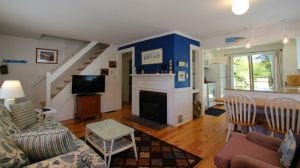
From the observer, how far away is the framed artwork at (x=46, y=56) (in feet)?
15.0

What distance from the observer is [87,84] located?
4.57m

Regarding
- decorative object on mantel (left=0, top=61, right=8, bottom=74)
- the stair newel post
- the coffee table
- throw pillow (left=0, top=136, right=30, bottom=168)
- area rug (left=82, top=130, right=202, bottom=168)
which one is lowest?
area rug (left=82, top=130, right=202, bottom=168)

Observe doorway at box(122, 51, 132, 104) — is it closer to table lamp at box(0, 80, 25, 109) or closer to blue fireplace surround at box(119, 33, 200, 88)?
blue fireplace surround at box(119, 33, 200, 88)

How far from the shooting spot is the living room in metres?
2.63

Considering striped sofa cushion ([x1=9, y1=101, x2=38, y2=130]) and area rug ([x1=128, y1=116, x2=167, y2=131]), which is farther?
area rug ([x1=128, y1=116, x2=167, y2=131])

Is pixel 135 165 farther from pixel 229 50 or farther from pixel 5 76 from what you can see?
pixel 229 50

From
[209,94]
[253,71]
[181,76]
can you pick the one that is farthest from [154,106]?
[253,71]

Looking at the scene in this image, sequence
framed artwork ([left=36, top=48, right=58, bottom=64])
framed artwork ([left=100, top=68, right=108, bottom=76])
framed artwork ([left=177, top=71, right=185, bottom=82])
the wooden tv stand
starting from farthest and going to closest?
framed artwork ([left=100, top=68, right=108, bottom=76])
framed artwork ([left=36, top=48, right=58, bottom=64])
the wooden tv stand
framed artwork ([left=177, top=71, right=185, bottom=82])

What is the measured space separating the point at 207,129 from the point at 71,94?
12.3 feet

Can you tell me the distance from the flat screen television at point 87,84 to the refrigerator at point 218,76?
4274mm

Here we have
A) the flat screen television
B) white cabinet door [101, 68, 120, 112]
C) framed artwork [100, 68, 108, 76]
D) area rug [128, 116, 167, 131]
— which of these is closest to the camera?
area rug [128, 116, 167, 131]

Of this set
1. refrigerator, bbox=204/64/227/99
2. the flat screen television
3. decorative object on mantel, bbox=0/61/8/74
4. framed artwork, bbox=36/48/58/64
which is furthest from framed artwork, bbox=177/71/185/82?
decorative object on mantel, bbox=0/61/8/74

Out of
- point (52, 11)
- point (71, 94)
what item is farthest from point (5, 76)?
point (52, 11)

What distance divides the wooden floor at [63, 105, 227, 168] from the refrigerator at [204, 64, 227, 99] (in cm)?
215
